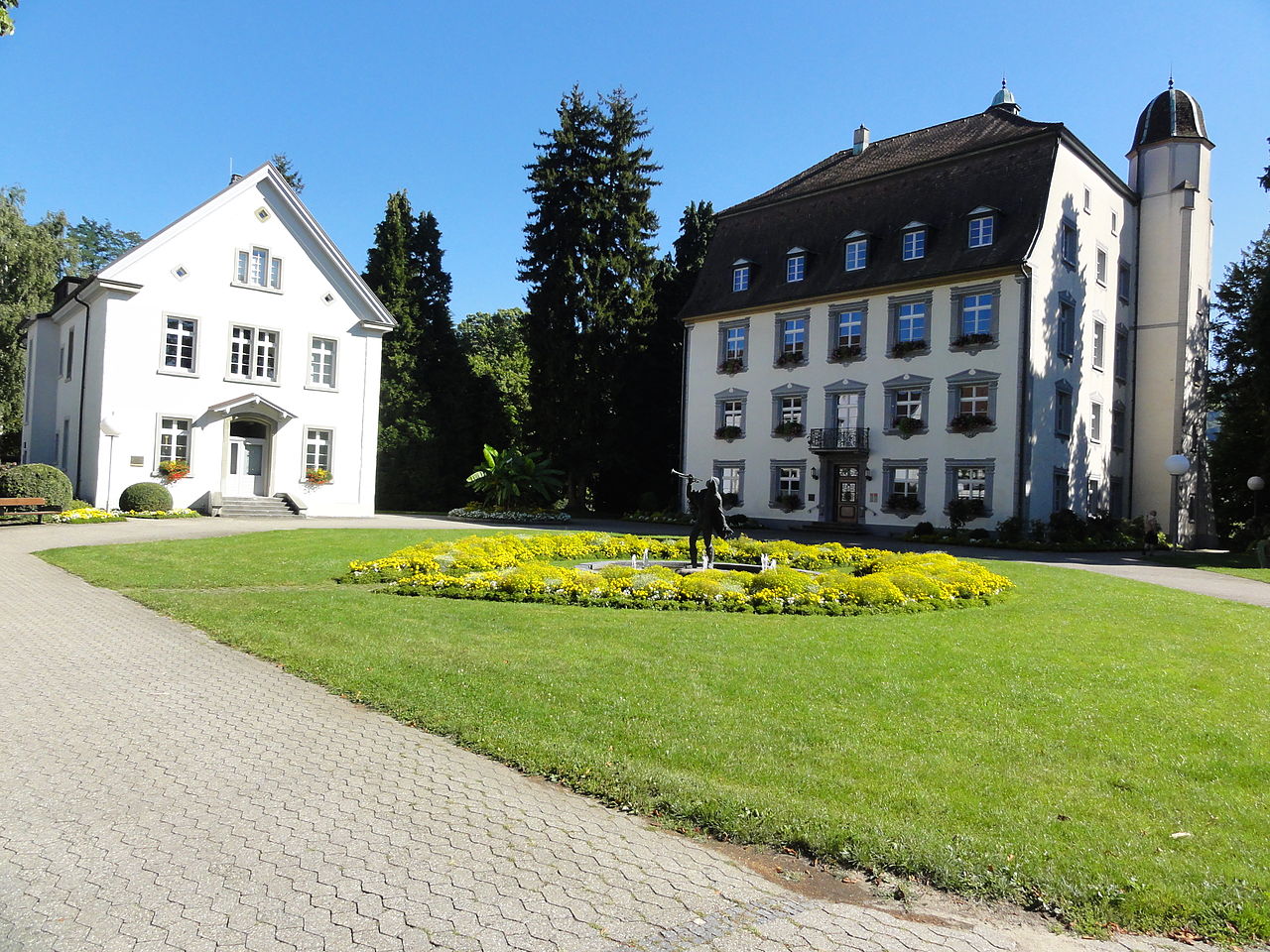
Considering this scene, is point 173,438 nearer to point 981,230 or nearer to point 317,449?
point 317,449

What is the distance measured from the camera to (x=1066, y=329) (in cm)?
3281

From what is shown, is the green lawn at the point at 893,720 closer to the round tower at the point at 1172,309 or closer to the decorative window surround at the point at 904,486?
the decorative window surround at the point at 904,486

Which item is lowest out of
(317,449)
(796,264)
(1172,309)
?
(317,449)

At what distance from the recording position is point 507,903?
3.97 m

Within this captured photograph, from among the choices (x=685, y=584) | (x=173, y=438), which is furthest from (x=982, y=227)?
(x=173, y=438)

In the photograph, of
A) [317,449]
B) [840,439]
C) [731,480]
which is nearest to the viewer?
[317,449]

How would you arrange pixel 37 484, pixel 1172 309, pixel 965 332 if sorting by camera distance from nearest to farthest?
pixel 37 484
pixel 965 332
pixel 1172 309

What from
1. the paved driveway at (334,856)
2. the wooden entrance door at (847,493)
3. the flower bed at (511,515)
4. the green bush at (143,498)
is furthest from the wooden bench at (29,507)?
the wooden entrance door at (847,493)

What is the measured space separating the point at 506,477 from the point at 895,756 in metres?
33.1

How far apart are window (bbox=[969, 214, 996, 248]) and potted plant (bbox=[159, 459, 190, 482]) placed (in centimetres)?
2903

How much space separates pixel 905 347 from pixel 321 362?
22415 mm

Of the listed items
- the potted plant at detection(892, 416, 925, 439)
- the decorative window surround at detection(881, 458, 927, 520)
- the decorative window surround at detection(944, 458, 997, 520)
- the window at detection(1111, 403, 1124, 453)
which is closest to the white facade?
the decorative window surround at detection(881, 458, 927, 520)

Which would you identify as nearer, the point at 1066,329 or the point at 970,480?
the point at 970,480

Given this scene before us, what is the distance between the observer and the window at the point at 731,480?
38125 mm
